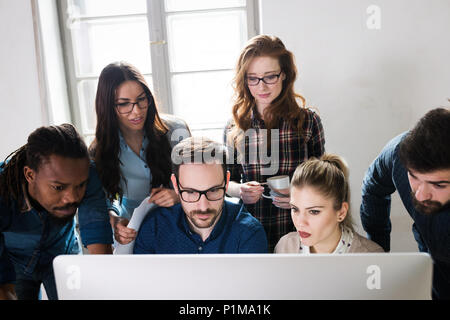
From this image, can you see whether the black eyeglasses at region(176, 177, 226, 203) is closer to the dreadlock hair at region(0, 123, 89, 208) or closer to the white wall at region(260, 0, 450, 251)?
the dreadlock hair at region(0, 123, 89, 208)

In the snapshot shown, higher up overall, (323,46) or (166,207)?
(323,46)

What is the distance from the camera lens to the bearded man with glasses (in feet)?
4.21

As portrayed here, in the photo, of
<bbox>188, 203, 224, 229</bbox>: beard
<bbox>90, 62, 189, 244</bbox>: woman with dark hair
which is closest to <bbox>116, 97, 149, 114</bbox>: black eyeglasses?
<bbox>90, 62, 189, 244</bbox>: woman with dark hair

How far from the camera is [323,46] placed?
2010mm

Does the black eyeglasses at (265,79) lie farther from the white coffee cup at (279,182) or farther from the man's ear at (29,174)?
the man's ear at (29,174)

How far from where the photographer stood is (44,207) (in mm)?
1239

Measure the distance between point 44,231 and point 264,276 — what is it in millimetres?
912

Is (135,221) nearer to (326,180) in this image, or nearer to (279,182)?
(279,182)

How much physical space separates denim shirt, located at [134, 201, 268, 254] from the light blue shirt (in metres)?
0.22

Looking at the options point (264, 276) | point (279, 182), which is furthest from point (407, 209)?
point (264, 276)
